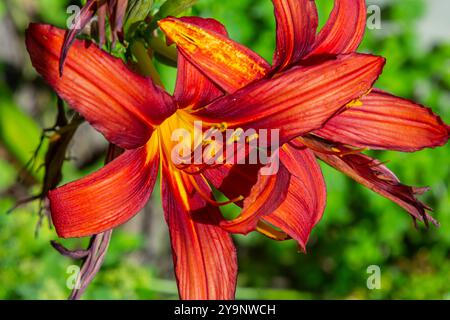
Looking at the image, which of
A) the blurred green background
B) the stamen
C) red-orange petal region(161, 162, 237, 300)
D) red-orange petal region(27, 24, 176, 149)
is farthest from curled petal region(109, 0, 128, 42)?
the blurred green background

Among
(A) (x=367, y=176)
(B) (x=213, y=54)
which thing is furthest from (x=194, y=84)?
(A) (x=367, y=176)

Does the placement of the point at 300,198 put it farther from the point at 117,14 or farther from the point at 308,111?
the point at 117,14

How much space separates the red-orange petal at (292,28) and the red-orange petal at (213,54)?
0.04 metres

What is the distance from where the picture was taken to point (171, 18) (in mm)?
966

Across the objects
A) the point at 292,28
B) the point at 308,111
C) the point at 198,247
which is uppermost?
the point at 292,28

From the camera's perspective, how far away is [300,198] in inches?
40.5

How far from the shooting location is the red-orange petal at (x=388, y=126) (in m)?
1.05

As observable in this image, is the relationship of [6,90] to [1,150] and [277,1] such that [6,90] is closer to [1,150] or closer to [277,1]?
[1,150]

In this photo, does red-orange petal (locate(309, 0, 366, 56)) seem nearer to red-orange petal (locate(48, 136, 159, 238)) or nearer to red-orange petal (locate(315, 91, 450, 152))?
red-orange petal (locate(315, 91, 450, 152))

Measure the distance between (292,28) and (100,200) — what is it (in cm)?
35

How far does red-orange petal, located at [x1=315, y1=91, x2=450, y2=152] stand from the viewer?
105cm

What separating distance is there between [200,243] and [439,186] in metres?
1.65

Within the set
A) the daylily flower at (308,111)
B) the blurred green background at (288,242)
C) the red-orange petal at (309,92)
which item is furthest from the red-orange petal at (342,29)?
the blurred green background at (288,242)
